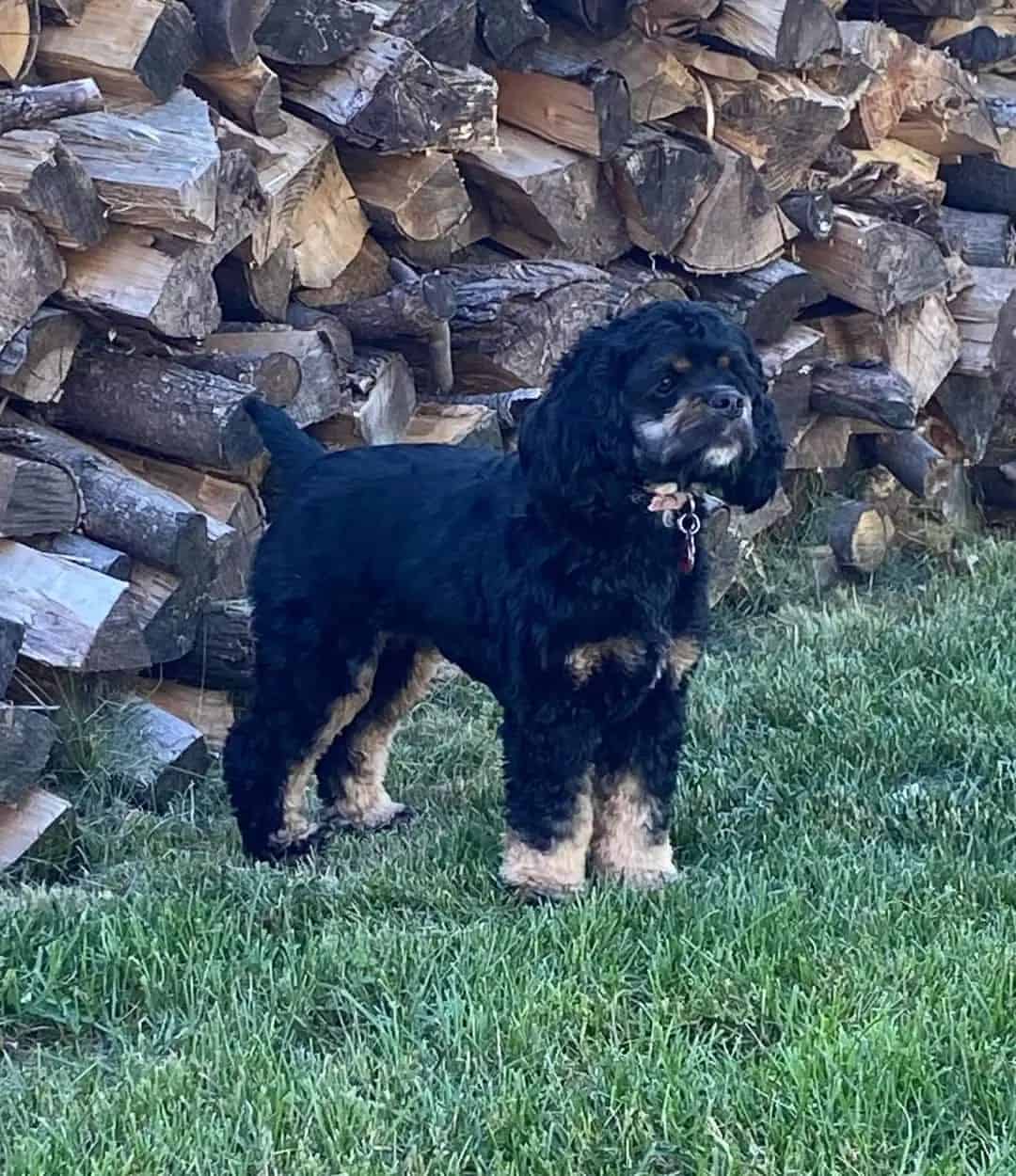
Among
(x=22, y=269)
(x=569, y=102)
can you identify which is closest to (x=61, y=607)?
(x=22, y=269)

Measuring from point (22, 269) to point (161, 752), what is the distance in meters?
1.50

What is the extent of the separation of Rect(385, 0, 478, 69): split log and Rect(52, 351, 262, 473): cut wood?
55.0 inches

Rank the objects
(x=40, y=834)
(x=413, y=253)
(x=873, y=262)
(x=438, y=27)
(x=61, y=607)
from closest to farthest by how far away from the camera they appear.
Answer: (x=40, y=834), (x=61, y=607), (x=438, y=27), (x=413, y=253), (x=873, y=262)

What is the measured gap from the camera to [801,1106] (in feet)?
10.8

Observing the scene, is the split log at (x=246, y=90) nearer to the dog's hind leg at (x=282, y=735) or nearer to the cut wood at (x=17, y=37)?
the cut wood at (x=17, y=37)

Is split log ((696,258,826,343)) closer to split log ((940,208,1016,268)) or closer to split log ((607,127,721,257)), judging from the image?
split log ((607,127,721,257))

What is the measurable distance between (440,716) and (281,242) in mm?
1714

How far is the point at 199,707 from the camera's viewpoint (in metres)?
6.02

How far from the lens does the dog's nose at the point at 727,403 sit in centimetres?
429

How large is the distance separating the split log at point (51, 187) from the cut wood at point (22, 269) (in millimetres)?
39

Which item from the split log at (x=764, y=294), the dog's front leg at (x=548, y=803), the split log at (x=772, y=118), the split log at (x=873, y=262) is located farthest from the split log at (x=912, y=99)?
the dog's front leg at (x=548, y=803)

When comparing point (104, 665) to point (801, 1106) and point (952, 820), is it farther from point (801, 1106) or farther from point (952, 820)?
point (801, 1106)

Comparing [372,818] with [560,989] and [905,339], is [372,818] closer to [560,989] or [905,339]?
[560,989]

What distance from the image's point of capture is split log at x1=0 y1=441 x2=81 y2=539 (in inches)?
209
